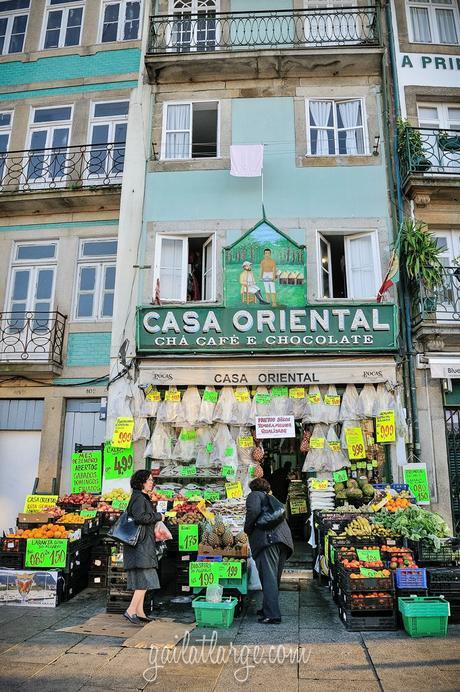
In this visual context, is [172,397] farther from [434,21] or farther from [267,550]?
[434,21]

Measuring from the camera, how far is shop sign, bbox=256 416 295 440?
10211 millimetres

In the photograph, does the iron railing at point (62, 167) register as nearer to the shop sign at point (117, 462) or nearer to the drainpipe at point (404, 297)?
the shop sign at point (117, 462)

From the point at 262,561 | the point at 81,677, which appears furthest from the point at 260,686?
the point at 262,561

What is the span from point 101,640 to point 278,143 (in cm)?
1039

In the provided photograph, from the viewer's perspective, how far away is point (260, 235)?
11.3m

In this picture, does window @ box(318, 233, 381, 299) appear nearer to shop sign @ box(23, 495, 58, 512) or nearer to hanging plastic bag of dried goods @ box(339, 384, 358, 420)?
hanging plastic bag of dried goods @ box(339, 384, 358, 420)

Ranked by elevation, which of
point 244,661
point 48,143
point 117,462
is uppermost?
point 48,143

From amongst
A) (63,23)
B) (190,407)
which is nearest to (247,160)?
(190,407)

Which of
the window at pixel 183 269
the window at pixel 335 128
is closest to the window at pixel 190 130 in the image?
the window at pixel 183 269

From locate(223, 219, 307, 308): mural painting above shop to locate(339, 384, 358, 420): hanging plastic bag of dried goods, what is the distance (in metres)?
2.01

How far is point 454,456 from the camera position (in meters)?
10.5

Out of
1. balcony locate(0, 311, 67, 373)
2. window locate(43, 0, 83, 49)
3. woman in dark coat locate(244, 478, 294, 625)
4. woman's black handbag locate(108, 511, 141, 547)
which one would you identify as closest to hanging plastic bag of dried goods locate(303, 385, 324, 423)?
woman in dark coat locate(244, 478, 294, 625)

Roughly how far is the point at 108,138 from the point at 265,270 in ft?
19.2

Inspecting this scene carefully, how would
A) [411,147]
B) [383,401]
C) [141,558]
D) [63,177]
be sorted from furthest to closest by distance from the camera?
[63,177] < [411,147] < [383,401] < [141,558]
